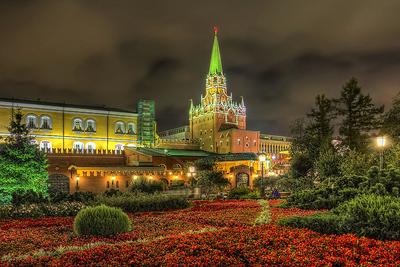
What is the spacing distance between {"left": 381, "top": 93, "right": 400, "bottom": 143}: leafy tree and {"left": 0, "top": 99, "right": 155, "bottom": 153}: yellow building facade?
117 ft

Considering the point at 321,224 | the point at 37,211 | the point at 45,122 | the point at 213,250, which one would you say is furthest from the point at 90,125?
the point at 213,250

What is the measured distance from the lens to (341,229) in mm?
9672

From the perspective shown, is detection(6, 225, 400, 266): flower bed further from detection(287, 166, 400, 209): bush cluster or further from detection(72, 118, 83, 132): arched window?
detection(72, 118, 83, 132): arched window

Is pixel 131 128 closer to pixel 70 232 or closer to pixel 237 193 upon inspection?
pixel 237 193

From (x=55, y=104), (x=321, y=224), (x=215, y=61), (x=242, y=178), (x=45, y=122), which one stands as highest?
(x=215, y=61)

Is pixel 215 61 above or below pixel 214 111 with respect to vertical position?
above

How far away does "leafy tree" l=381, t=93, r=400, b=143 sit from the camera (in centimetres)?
3266

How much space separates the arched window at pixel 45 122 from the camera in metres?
58.7

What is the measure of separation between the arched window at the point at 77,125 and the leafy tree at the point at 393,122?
142 ft

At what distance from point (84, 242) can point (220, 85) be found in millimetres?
87802

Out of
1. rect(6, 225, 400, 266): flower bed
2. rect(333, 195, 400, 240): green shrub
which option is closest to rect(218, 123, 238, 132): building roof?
rect(333, 195, 400, 240): green shrub

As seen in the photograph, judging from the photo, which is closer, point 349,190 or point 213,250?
point 213,250

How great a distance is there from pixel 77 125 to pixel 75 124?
0.36 meters

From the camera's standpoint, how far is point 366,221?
9.58m
